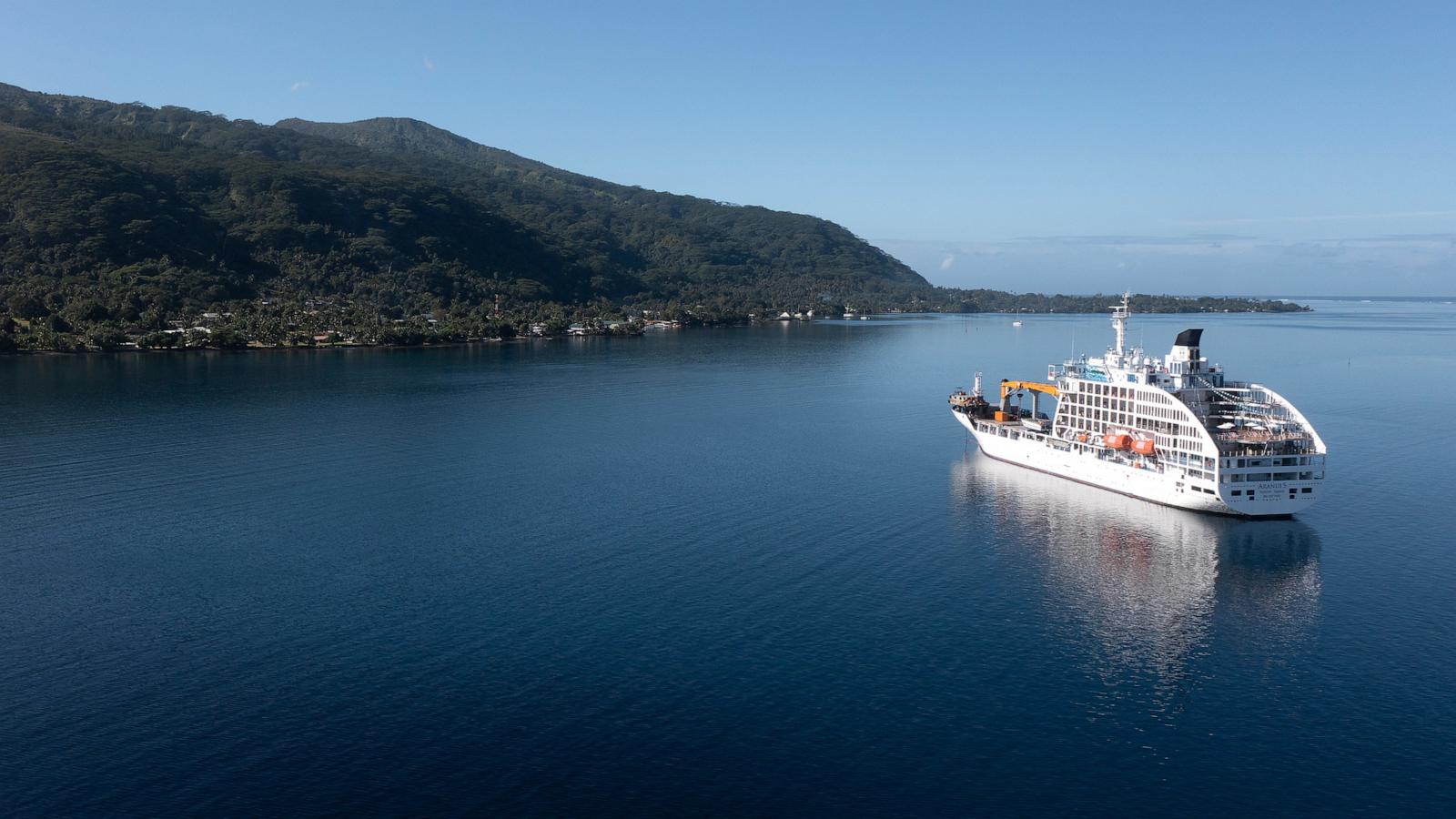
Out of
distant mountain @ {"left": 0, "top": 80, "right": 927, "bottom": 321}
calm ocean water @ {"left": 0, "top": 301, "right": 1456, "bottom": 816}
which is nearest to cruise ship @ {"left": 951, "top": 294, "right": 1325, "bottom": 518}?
calm ocean water @ {"left": 0, "top": 301, "right": 1456, "bottom": 816}

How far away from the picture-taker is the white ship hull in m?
38.6

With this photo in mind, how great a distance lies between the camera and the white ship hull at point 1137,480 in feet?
127

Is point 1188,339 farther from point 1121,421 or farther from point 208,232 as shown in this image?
point 208,232

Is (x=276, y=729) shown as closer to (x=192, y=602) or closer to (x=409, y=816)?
(x=409, y=816)

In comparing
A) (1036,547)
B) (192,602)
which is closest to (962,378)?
(1036,547)

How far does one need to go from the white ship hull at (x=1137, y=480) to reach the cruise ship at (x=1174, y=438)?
0.15 feet

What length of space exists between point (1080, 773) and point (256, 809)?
1561 cm

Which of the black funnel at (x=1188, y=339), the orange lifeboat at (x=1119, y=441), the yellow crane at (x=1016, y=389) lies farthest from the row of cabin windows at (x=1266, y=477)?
the yellow crane at (x=1016, y=389)

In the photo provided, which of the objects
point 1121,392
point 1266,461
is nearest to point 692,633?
point 1266,461

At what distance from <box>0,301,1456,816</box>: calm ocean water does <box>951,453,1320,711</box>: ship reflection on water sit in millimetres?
168

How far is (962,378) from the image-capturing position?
308ft

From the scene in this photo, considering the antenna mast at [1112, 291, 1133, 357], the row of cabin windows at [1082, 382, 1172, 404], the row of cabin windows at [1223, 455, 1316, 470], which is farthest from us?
the antenna mast at [1112, 291, 1133, 357]

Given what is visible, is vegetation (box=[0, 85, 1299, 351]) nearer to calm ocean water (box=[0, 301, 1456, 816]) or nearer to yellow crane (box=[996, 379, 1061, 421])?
calm ocean water (box=[0, 301, 1456, 816])

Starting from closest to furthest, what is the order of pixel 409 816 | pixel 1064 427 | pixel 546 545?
pixel 409 816 < pixel 546 545 < pixel 1064 427
